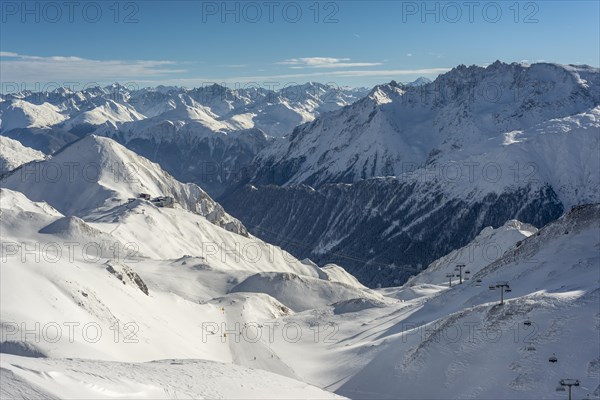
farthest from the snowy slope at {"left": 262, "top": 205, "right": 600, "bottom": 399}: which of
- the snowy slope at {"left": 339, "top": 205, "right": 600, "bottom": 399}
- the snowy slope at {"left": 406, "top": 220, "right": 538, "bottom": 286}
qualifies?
the snowy slope at {"left": 406, "top": 220, "right": 538, "bottom": 286}

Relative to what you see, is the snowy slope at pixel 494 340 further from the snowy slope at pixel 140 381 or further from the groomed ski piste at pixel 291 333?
the snowy slope at pixel 140 381

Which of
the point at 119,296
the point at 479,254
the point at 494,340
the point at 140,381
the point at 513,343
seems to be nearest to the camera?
the point at 140,381

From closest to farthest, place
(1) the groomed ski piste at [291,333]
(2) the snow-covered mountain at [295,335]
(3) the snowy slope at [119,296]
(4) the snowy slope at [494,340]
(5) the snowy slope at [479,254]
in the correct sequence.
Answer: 1. (2) the snow-covered mountain at [295,335]
2. (1) the groomed ski piste at [291,333]
3. (4) the snowy slope at [494,340]
4. (3) the snowy slope at [119,296]
5. (5) the snowy slope at [479,254]

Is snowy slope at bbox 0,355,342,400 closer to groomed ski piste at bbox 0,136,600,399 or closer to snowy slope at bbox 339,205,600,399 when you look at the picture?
groomed ski piste at bbox 0,136,600,399

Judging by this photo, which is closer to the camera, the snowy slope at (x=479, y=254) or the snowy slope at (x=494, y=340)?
the snowy slope at (x=494, y=340)

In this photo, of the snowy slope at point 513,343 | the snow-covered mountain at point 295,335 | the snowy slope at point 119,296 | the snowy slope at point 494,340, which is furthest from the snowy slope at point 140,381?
the snowy slope at point 494,340

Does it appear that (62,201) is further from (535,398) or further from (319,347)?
(535,398)

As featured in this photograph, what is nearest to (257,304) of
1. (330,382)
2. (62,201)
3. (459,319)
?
(330,382)

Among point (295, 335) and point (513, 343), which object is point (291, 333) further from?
point (513, 343)

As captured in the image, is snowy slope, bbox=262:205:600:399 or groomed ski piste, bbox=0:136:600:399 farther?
snowy slope, bbox=262:205:600:399

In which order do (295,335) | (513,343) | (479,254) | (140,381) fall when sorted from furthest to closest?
(479,254) → (295,335) → (513,343) → (140,381)

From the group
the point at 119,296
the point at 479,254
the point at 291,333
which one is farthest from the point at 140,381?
the point at 479,254

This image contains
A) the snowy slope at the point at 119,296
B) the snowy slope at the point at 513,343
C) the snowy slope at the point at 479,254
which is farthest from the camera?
the snowy slope at the point at 479,254

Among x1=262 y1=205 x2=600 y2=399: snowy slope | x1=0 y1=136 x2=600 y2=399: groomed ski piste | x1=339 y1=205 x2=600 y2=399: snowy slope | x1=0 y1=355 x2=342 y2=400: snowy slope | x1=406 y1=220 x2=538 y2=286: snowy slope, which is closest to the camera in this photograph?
x1=0 y1=355 x2=342 y2=400: snowy slope
